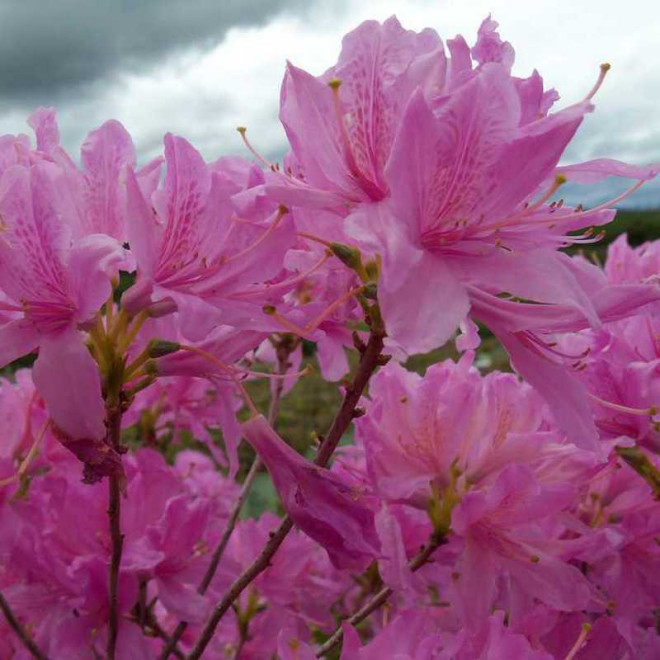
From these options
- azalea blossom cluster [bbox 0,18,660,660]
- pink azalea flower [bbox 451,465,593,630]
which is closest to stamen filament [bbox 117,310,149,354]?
azalea blossom cluster [bbox 0,18,660,660]

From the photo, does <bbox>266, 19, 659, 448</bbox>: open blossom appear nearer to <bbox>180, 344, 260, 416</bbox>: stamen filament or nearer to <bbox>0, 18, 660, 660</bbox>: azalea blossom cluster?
<bbox>0, 18, 660, 660</bbox>: azalea blossom cluster

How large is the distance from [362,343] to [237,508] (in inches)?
18.4

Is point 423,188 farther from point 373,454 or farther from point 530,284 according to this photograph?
point 373,454

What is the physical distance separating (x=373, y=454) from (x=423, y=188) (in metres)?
0.38

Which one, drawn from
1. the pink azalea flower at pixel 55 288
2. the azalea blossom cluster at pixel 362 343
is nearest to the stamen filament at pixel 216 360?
the azalea blossom cluster at pixel 362 343

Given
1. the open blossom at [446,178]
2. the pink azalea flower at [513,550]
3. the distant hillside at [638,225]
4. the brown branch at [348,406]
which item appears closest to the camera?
the open blossom at [446,178]

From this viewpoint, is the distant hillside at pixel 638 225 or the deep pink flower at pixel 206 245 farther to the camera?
the distant hillside at pixel 638 225

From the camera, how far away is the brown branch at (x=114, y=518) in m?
0.83

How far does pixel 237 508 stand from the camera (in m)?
1.23

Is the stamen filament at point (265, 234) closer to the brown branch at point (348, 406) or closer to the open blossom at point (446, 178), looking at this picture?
the open blossom at point (446, 178)

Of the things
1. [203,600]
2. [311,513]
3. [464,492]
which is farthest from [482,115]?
[203,600]

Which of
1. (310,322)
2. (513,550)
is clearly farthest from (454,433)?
(310,322)

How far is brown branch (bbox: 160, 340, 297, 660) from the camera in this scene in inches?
42.0

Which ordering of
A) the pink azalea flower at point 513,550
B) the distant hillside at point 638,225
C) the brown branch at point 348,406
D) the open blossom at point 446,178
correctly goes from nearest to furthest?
1. the open blossom at point 446,178
2. the brown branch at point 348,406
3. the pink azalea flower at point 513,550
4. the distant hillside at point 638,225
